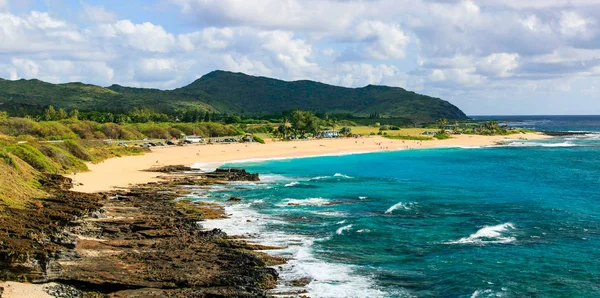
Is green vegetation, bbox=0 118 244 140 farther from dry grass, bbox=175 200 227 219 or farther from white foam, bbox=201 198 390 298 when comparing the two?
white foam, bbox=201 198 390 298

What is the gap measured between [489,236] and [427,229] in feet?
12.5

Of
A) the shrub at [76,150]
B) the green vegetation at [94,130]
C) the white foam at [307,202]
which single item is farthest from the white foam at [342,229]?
the green vegetation at [94,130]

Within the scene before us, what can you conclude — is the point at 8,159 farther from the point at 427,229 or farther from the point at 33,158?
the point at 427,229

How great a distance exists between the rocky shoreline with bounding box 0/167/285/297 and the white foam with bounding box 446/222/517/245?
12.1 meters

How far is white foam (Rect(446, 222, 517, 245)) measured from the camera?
31.0 m

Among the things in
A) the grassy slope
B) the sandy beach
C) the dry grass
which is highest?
the grassy slope

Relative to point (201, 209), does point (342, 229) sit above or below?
below

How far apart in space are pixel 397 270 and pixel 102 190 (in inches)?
1145

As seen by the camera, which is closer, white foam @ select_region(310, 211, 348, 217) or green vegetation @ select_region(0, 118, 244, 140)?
white foam @ select_region(310, 211, 348, 217)

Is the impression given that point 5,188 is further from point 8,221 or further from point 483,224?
point 483,224

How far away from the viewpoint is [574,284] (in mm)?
23734

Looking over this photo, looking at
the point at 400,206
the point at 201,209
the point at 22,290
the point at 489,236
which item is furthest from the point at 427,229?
the point at 22,290

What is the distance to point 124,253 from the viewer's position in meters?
25.1

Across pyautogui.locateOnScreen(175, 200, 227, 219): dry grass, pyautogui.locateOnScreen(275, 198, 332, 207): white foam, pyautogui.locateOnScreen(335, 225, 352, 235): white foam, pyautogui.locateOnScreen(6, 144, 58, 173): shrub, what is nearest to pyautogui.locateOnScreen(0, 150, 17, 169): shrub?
pyautogui.locateOnScreen(6, 144, 58, 173): shrub
